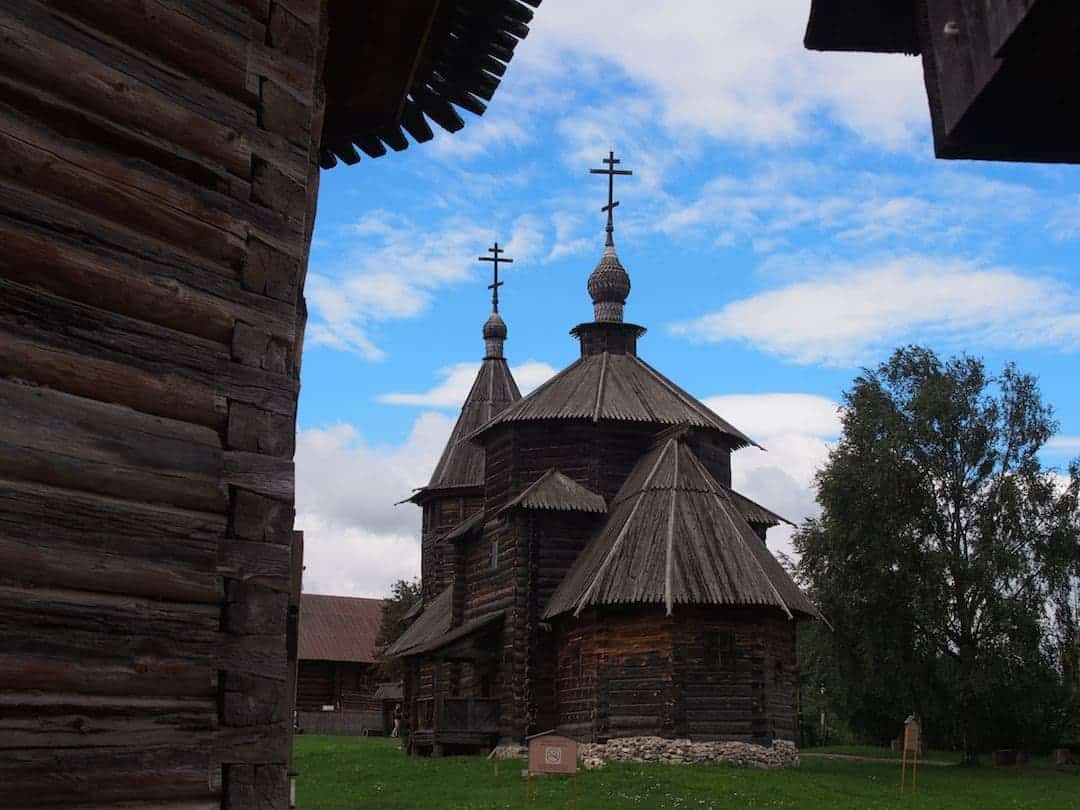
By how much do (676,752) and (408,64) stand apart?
20546 millimetres

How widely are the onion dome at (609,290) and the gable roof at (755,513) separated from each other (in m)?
6.53

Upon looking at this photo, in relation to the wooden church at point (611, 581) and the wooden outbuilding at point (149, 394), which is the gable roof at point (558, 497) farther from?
the wooden outbuilding at point (149, 394)

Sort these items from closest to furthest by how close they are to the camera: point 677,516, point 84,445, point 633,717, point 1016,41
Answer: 1. point 1016,41
2. point 84,445
3. point 633,717
4. point 677,516

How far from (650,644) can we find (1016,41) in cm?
2506

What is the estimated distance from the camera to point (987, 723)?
118 ft

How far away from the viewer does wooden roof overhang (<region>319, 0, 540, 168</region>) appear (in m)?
8.00

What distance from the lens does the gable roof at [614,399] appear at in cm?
3234

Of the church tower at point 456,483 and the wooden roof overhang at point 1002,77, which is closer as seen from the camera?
the wooden roof overhang at point 1002,77

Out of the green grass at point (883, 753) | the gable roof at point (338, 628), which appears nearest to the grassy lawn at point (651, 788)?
the green grass at point (883, 753)

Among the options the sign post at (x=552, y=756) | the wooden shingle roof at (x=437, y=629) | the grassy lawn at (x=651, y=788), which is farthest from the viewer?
the wooden shingle roof at (x=437, y=629)

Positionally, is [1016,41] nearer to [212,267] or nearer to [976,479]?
[212,267]

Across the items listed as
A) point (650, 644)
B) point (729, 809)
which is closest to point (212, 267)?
point (729, 809)

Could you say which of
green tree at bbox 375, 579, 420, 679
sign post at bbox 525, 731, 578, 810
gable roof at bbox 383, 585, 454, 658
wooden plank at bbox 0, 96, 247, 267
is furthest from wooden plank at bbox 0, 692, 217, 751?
green tree at bbox 375, 579, 420, 679

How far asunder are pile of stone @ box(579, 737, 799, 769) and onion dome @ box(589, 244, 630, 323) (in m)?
13.9
